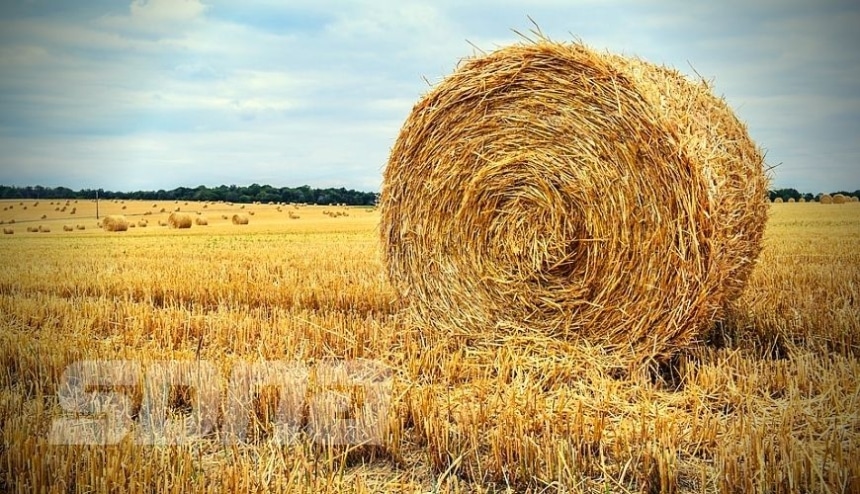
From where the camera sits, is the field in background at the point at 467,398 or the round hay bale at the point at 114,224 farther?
the round hay bale at the point at 114,224

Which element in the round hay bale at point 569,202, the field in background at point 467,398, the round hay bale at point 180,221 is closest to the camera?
the field in background at point 467,398

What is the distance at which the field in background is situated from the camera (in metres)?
2.77

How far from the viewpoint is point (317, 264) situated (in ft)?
31.3

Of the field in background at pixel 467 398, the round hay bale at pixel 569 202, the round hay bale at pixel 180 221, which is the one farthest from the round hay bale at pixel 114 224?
the round hay bale at pixel 569 202

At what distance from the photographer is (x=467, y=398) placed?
3812 millimetres

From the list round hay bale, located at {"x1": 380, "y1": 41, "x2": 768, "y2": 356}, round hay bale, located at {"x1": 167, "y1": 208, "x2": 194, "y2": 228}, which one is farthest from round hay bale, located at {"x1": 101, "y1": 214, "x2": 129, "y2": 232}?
round hay bale, located at {"x1": 380, "y1": 41, "x2": 768, "y2": 356}

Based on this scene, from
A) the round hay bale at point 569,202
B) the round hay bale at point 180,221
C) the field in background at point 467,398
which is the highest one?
the round hay bale at point 569,202

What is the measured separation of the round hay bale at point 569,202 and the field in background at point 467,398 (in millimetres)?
294

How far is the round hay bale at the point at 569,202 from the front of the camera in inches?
170

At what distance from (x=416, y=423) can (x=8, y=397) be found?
2.14 metres

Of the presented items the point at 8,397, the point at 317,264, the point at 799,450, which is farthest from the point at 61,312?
the point at 799,450

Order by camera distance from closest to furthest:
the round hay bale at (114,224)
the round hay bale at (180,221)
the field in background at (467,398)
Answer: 1. the field in background at (467,398)
2. the round hay bale at (114,224)
3. the round hay bale at (180,221)

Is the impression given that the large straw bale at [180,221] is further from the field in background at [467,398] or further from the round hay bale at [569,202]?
the round hay bale at [569,202]

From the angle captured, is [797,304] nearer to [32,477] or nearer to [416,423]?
[416,423]
